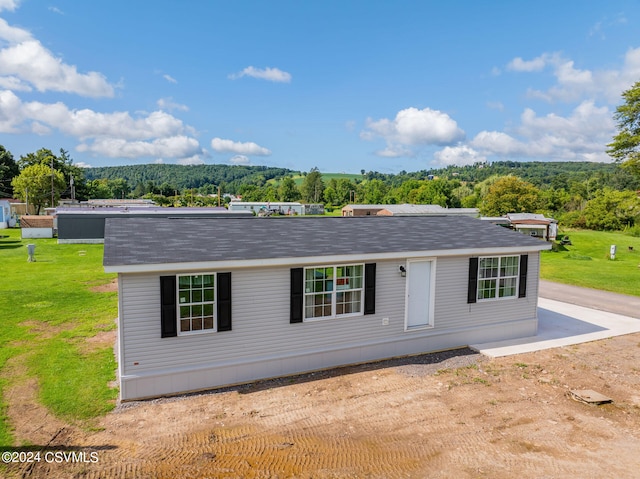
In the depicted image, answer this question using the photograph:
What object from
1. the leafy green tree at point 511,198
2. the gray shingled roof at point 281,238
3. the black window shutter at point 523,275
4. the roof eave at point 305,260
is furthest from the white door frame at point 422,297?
the leafy green tree at point 511,198

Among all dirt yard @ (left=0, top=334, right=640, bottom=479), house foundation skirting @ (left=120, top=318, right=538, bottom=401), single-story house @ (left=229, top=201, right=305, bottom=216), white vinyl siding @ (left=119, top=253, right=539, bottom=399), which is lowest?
dirt yard @ (left=0, top=334, right=640, bottom=479)

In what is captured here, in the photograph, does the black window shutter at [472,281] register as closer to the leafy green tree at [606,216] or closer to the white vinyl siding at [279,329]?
the white vinyl siding at [279,329]

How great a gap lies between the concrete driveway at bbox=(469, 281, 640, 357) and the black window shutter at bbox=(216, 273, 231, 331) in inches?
277

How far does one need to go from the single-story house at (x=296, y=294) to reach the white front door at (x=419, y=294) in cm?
3

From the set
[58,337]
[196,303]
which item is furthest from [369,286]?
[58,337]

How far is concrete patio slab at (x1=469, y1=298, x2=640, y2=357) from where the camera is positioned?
38.0 ft

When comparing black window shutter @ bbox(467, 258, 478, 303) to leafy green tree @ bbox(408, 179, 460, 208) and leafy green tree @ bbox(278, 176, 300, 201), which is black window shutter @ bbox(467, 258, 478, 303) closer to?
leafy green tree @ bbox(408, 179, 460, 208)

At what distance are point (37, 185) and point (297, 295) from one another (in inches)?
2102

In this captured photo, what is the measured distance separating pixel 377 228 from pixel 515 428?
6715 mm

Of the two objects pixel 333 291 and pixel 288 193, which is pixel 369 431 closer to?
pixel 333 291

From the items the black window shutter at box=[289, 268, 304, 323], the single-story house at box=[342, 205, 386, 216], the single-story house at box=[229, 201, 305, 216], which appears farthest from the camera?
the single-story house at box=[229, 201, 305, 216]

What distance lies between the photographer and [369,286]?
33.4 ft

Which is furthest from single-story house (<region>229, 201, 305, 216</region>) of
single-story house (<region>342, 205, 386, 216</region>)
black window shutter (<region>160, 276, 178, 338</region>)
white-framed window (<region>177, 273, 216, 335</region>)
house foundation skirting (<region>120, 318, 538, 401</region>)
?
black window shutter (<region>160, 276, 178, 338</region>)

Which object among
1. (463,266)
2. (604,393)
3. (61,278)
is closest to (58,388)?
(463,266)
